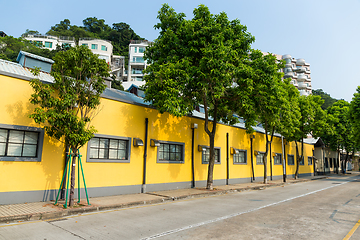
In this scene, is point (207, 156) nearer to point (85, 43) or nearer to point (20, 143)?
point (20, 143)

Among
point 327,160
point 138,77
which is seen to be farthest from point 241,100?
point 138,77

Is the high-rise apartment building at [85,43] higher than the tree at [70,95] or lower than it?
higher

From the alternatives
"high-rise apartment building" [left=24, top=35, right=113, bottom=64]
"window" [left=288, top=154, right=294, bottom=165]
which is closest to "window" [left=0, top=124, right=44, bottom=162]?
"window" [left=288, top=154, right=294, bottom=165]

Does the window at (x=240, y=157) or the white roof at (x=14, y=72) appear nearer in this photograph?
the white roof at (x=14, y=72)

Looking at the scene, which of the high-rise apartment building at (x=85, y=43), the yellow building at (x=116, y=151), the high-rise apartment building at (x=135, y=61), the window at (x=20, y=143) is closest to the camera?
the window at (x=20, y=143)

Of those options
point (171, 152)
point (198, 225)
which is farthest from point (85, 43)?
point (198, 225)

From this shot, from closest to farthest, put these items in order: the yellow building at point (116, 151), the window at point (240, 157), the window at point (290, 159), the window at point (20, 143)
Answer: the window at point (20, 143) → the yellow building at point (116, 151) → the window at point (240, 157) → the window at point (290, 159)

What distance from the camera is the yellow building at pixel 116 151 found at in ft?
30.4

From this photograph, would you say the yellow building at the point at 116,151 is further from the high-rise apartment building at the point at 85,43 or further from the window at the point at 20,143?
the high-rise apartment building at the point at 85,43

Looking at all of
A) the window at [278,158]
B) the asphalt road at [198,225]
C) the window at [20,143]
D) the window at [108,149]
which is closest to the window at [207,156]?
the window at [108,149]

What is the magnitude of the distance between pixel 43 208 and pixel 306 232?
8309 mm

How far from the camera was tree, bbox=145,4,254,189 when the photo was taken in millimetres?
12617

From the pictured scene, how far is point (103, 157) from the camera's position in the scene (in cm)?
1206

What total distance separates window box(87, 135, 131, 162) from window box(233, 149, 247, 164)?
11114 mm
